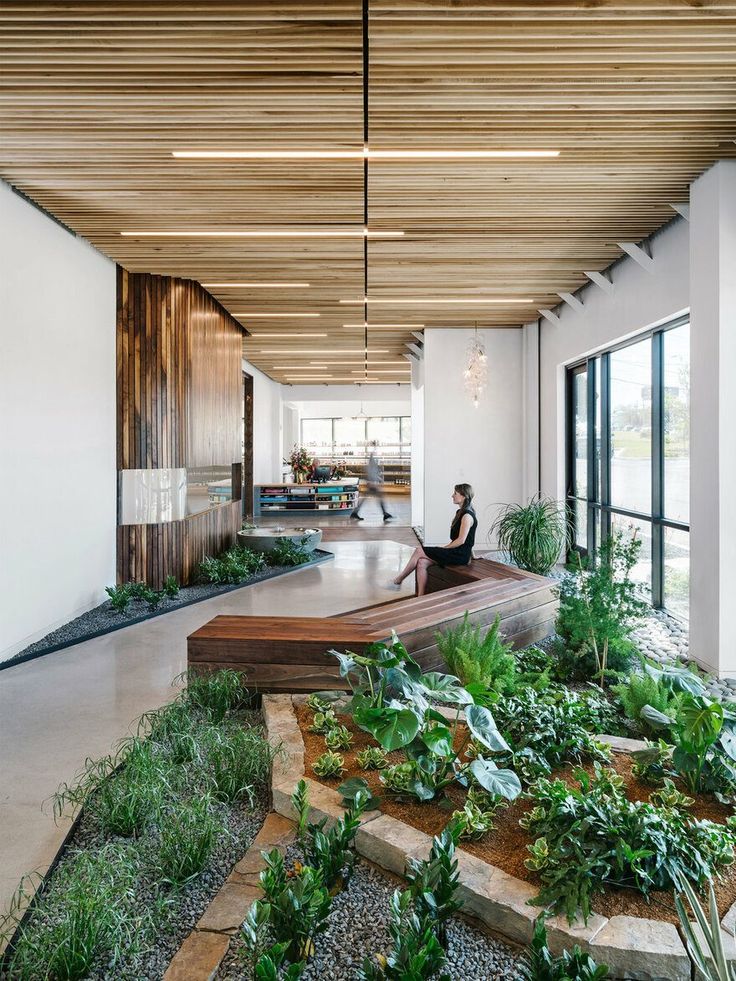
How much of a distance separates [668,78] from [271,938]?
413 cm

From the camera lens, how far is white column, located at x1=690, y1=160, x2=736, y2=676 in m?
4.53

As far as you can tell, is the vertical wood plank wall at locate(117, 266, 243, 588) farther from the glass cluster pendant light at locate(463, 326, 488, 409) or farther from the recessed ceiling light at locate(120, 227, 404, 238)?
the glass cluster pendant light at locate(463, 326, 488, 409)

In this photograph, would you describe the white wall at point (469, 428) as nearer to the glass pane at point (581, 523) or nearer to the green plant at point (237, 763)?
the glass pane at point (581, 523)

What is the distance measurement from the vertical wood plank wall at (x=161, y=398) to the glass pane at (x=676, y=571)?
16.9 ft

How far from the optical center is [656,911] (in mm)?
1970

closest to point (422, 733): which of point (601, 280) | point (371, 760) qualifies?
point (371, 760)

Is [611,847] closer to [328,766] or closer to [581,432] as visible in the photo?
[328,766]

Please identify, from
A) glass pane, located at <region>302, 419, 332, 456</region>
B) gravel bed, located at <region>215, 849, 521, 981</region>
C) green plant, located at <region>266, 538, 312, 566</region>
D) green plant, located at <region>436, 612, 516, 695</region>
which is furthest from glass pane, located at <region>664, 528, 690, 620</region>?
glass pane, located at <region>302, 419, 332, 456</region>

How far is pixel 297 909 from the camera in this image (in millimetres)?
1833

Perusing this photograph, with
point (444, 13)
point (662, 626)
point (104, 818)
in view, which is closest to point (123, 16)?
point (444, 13)

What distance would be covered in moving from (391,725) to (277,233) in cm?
484

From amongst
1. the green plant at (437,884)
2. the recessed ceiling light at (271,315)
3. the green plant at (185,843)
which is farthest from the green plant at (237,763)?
the recessed ceiling light at (271,315)

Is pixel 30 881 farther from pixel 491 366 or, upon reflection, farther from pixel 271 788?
pixel 491 366

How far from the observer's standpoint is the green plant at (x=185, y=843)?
2236 mm
